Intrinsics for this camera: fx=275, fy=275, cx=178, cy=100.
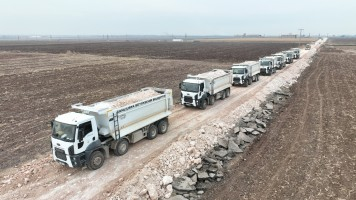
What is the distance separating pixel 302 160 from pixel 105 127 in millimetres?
10604

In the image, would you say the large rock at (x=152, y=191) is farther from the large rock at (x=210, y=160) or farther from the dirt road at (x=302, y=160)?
the large rock at (x=210, y=160)

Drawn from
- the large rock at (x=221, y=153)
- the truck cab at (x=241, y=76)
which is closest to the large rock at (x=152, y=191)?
the large rock at (x=221, y=153)

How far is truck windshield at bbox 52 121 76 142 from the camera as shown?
12.3m

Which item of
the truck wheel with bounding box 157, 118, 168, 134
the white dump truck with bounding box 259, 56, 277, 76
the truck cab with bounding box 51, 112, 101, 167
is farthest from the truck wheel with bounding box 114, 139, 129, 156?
the white dump truck with bounding box 259, 56, 277, 76

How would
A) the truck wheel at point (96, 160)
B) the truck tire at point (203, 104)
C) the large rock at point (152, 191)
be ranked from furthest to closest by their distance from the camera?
the truck tire at point (203, 104), the truck wheel at point (96, 160), the large rock at point (152, 191)

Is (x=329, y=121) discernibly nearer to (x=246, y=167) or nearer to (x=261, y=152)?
(x=261, y=152)

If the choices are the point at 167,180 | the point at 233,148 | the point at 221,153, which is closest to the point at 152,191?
the point at 167,180

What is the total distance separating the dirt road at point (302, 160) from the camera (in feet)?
40.1

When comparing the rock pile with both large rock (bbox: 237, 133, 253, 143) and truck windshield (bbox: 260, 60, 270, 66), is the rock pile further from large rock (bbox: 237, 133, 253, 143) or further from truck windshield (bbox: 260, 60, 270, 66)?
truck windshield (bbox: 260, 60, 270, 66)

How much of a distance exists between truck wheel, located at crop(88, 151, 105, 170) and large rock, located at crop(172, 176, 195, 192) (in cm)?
379

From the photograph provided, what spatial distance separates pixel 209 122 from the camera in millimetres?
19562

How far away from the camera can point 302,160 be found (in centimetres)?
1490

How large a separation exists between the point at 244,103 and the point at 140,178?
14722 millimetres

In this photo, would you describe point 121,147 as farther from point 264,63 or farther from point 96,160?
point 264,63
